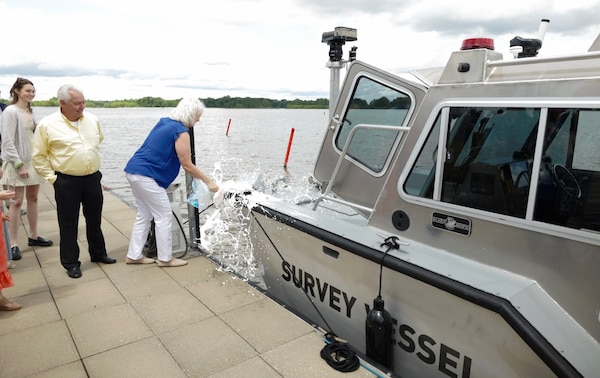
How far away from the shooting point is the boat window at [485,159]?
98.3 inches

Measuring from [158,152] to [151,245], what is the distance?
48.5 inches

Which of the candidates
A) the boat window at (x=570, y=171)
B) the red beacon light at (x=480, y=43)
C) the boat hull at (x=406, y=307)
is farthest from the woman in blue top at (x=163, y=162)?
the boat window at (x=570, y=171)

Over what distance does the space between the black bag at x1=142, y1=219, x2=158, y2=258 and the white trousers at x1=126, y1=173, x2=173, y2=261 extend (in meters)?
0.12

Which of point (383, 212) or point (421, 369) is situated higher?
point (383, 212)

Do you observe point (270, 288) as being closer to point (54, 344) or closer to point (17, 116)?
point (54, 344)

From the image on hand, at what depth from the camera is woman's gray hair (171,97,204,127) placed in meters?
4.14

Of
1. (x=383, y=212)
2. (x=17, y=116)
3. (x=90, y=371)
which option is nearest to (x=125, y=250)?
(x=17, y=116)

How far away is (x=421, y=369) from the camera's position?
2812 mm

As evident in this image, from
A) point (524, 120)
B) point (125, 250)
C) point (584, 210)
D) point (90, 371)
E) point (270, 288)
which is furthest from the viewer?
point (125, 250)

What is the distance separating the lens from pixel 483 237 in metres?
2.61

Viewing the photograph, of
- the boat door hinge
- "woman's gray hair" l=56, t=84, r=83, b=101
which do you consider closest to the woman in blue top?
"woman's gray hair" l=56, t=84, r=83, b=101

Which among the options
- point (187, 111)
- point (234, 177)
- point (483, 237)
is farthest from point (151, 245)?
point (234, 177)

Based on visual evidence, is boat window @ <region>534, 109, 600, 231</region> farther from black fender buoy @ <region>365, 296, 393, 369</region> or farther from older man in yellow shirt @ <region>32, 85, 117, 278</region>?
older man in yellow shirt @ <region>32, 85, 117, 278</region>

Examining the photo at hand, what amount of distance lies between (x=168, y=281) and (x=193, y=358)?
1.42m
